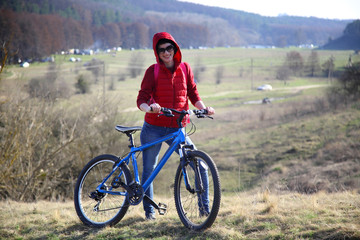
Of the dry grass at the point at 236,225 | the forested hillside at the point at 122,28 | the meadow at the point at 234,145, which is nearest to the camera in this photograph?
the dry grass at the point at 236,225

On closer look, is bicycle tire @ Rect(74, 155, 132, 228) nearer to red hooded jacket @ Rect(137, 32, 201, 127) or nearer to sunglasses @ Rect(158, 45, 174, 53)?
red hooded jacket @ Rect(137, 32, 201, 127)

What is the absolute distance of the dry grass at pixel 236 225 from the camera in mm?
3294

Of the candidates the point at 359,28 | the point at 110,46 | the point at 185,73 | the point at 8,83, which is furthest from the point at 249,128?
the point at 185,73

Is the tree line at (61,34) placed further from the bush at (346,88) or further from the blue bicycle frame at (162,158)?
the bush at (346,88)

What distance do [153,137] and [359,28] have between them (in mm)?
31740

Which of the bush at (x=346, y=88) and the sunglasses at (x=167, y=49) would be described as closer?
the sunglasses at (x=167, y=49)

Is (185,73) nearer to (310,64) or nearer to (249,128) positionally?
(249,128)

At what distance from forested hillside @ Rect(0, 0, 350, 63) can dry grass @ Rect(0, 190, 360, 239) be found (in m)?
2.94

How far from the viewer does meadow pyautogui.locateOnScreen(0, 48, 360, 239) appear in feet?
12.4

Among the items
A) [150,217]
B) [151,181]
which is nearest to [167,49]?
[151,181]

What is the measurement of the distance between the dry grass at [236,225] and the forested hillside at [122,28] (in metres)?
2.94

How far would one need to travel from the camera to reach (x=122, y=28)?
2630cm

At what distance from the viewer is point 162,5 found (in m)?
64.3

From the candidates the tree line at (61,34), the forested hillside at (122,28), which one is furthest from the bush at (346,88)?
the tree line at (61,34)
